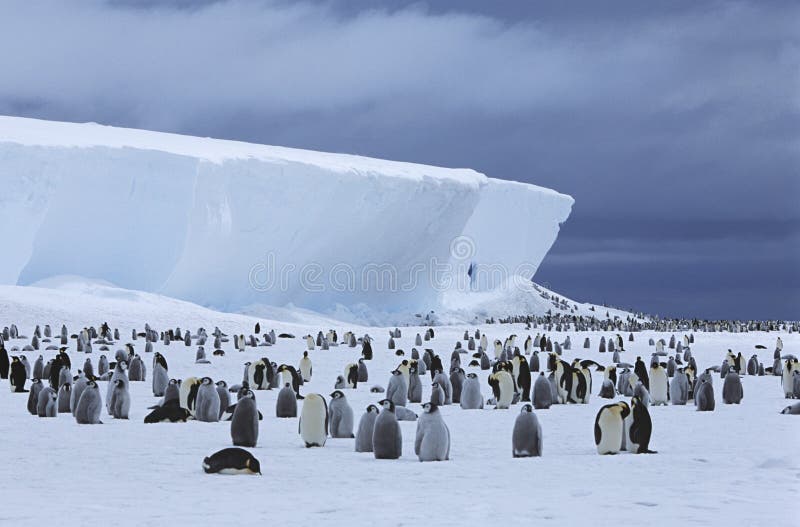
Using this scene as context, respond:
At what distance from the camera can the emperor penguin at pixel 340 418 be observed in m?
8.95

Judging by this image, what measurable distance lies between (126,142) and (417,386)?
79.8 feet

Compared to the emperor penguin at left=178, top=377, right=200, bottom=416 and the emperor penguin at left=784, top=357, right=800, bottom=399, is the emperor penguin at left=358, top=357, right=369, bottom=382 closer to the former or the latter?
the emperor penguin at left=178, top=377, right=200, bottom=416

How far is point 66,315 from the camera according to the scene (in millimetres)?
23688

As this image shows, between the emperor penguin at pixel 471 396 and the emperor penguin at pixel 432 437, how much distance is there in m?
3.95

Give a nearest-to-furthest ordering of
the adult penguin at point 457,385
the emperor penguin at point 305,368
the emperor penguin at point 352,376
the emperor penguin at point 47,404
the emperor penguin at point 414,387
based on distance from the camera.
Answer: the emperor penguin at point 47,404 < the adult penguin at point 457,385 < the emperor penguin at point 414,387 < the emperor penguin at point 352,376 < the emperor penguin at point 305,368

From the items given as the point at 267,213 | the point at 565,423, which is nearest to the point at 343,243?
the point at 267,213

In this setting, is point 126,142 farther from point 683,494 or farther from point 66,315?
point 683,494

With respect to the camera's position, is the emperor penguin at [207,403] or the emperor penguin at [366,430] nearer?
the emperor penguin at [366,430]

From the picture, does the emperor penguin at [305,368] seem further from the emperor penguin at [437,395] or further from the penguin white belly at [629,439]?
the penguin white belly at [629,439]

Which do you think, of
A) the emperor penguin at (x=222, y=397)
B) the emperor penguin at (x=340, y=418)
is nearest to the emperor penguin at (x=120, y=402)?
the emperor penguin at (x=222, y=397)

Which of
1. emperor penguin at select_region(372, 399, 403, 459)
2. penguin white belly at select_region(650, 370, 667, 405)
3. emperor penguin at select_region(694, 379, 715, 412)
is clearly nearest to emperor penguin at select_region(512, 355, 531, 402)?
penguin white belly at select_region(650, 370, 667, 405)

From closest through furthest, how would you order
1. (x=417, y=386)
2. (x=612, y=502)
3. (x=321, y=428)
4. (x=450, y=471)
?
(x=612, y=502)
(x=450, y=471)
(x=321, y=428)
(x=417, y=386)

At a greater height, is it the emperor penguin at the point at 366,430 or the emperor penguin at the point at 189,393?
the emperor penguin at the point at 189,393

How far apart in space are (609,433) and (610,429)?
0.03m
